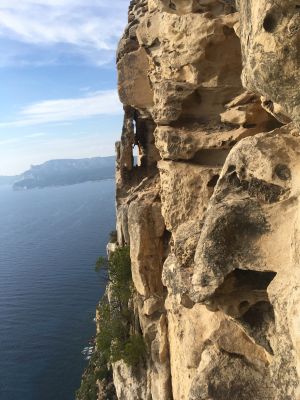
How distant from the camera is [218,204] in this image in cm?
989

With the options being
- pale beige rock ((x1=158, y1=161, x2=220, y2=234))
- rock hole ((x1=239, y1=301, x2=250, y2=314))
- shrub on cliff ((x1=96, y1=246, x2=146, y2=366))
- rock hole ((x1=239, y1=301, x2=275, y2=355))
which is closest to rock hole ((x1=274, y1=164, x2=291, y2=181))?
rock hole ((x1=239, y1=301, x2=275, y2=355))

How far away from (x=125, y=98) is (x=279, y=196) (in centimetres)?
1912

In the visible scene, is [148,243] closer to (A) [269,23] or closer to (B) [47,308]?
(A) [269,23]

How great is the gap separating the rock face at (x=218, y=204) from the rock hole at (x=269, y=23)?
0.06 ft

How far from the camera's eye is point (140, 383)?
75.2ft

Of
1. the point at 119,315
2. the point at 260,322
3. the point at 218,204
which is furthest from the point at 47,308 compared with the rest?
the point at 218,204

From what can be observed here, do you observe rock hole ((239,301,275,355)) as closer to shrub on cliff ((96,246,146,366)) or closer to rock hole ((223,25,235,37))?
rock hole ((223,25,235,37))

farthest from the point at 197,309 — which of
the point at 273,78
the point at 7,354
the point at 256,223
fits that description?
the point at 7,354

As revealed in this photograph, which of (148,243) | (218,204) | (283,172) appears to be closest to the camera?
(283,172)

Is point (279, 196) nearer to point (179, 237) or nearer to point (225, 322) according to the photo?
point (179, 237)

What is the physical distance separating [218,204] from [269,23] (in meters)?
4.41

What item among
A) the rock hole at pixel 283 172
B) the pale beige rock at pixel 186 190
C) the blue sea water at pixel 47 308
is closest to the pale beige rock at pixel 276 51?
the rock hole at pixel 283 172

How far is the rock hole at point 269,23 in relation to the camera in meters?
6.80

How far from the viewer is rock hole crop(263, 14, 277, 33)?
680cm
